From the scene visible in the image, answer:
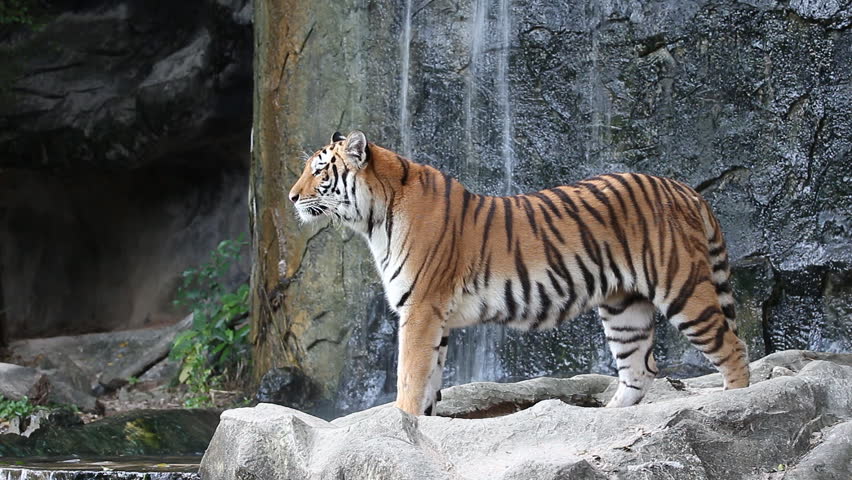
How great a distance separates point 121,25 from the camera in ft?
38.8

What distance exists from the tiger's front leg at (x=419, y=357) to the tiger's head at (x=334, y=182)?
68 centimetres

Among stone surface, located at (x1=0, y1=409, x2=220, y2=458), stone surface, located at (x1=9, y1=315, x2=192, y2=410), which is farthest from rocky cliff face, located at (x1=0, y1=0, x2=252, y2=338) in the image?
stone surface, located at (x1=0, y1=409, x2=220, y2=458)

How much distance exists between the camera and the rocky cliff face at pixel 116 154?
1162cm

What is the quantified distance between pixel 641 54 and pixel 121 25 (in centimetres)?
646

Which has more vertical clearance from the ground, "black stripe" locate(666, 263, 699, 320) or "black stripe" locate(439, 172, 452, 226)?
"black stripe" locate(439, 172, 452, 226)

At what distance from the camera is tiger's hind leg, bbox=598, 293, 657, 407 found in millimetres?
5531

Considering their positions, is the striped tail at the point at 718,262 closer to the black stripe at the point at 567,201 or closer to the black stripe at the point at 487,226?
the black stripe at the point at 567,201

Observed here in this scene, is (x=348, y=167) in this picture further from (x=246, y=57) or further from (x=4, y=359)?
(x=4, y=359)

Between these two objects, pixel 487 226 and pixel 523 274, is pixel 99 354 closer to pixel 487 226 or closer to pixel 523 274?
pixel 487 226

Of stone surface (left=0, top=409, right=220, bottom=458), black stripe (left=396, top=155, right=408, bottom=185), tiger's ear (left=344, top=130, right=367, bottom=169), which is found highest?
tiger's ear (left=344, top=130, right=367, bottom=169)

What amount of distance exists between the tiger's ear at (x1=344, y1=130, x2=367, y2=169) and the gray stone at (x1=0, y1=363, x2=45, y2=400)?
4.60 m

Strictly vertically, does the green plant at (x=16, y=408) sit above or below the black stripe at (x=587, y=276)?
below

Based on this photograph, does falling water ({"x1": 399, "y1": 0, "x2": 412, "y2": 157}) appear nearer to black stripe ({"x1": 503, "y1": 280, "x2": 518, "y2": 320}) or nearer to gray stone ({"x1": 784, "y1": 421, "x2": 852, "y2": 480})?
black stripe ({"x1": 503, "y1": 280, "x2": 518, "y2": 320})

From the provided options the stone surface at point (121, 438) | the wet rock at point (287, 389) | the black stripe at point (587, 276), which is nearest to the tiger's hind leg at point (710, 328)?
the black stripe at point (587, 276)
